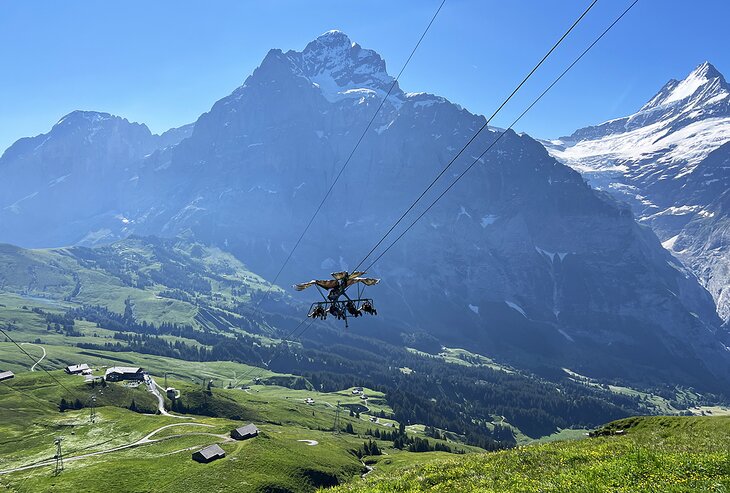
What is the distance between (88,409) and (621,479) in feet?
651

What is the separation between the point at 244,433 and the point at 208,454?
2272 centimetres

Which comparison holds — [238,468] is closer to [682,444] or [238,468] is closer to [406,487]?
[406,487]

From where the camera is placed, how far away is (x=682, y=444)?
40219mm

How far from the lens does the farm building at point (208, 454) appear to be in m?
119

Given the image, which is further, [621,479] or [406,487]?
[406,487]

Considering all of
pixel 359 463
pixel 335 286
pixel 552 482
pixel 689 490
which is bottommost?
pixel 359 463

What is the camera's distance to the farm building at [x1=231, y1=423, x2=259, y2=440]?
141375mm

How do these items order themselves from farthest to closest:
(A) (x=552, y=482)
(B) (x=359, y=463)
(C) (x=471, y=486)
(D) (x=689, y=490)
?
1. (B) (x=359, y=463)
2. (C) (x=471, y=486)
3. (A) (x=552, y=482)
4. (D) (x=689, y=490)

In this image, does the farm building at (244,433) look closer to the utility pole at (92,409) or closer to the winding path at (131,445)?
the winding path at (131,445)

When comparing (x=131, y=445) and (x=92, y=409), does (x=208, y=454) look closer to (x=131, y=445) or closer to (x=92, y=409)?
(x=131, y=445)

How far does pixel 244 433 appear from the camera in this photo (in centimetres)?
14275

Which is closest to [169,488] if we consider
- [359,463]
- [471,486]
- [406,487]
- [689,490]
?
[359,463]

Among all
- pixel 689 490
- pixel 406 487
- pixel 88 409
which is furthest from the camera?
pixel 88 409

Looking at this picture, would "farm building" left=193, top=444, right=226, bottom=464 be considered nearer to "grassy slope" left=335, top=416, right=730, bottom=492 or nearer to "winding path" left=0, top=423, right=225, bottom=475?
"winding path" left=0, top=423, right=225, bottom=475
